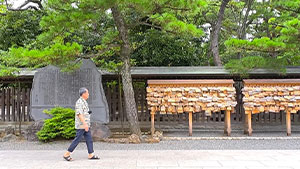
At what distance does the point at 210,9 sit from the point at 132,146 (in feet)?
35.3

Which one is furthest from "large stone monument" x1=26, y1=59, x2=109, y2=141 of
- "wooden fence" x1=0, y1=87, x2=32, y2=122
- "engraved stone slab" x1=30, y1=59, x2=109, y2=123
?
"wooden fence" x1=0, y1=87, x2=32, y2=122

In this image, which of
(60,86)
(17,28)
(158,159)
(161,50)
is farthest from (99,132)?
(17,28)

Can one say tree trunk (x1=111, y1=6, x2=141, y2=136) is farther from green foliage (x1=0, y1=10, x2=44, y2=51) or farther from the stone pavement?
green foliage (x1=0, y1=10, x2=44, y2=51)

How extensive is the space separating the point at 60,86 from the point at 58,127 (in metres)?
1.83

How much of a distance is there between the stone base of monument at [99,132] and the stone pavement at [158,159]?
151 cm

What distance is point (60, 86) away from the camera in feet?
32.2

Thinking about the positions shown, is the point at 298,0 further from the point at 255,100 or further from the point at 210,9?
the point at 210,9

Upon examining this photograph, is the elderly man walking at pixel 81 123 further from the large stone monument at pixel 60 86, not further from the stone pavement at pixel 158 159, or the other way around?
the large stone monument at pixel 60 86

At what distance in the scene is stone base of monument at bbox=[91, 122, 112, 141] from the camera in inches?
354

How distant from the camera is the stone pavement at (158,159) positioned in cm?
574

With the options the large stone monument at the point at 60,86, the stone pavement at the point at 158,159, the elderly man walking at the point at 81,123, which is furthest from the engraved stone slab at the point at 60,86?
the elderly man walking at the point at 81,123

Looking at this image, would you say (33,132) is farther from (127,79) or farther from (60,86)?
(127,79)

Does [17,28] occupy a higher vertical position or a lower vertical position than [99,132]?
higher

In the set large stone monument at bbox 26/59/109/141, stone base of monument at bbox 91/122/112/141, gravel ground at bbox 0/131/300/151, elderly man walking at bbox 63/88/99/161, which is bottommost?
gravel ground at bbox 0/131/300/151
